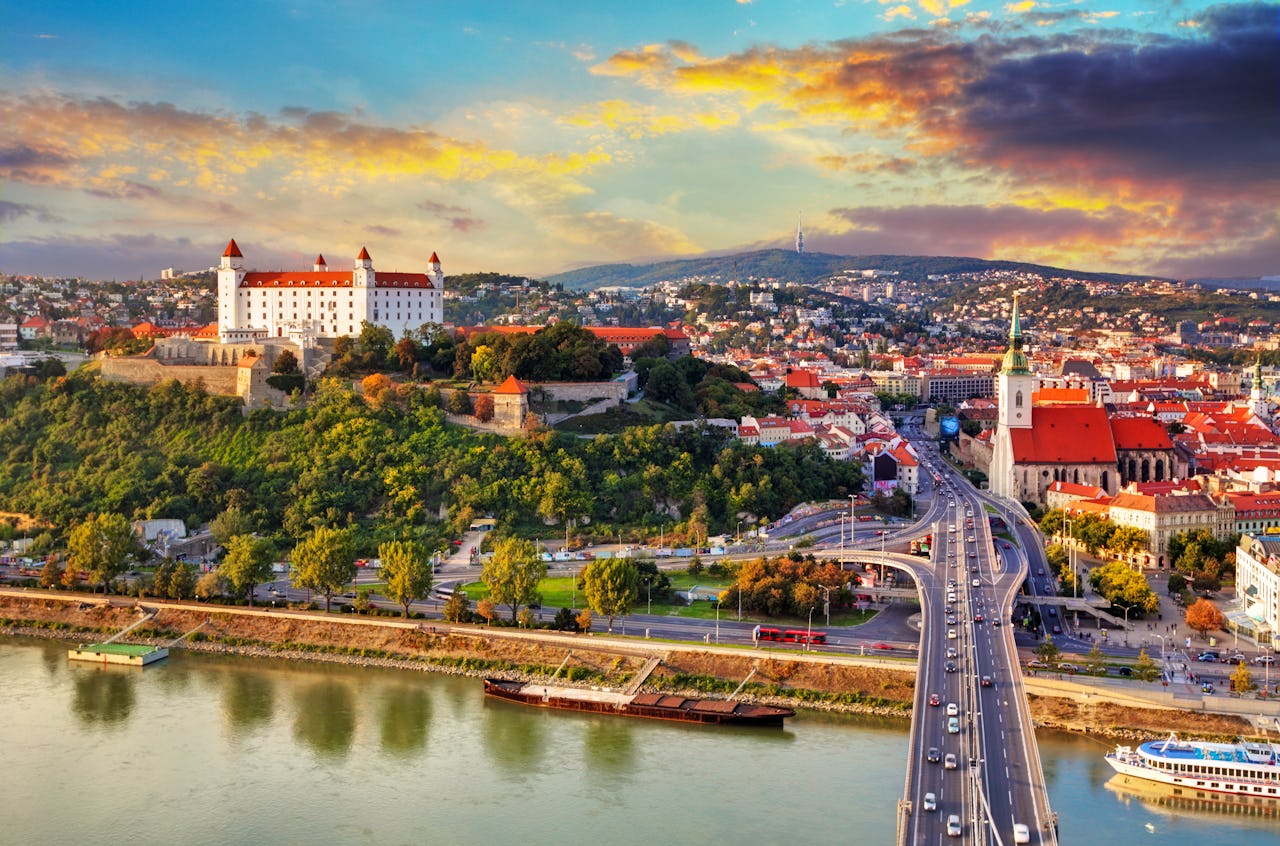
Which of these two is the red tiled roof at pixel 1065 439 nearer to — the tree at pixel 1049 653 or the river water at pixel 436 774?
the tree at pixel 1049 653

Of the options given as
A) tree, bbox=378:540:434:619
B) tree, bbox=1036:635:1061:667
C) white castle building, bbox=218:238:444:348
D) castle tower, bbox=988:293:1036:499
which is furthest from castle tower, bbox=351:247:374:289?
tree, bbox=1036:635:1061:667

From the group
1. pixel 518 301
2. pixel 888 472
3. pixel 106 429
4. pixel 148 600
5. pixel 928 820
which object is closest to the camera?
pixel 928 820

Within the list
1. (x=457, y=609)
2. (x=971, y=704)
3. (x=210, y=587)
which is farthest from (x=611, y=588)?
(x=210, y=587)

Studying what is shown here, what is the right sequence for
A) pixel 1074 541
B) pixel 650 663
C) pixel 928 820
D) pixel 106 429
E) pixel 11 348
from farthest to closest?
pixel 11 348
pixel 106 429
pixel 1074 541
pixel 650 663
pixel 928 820

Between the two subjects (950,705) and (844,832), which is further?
(950,705)

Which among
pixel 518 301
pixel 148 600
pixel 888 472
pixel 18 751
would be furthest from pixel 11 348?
pixel 518 301

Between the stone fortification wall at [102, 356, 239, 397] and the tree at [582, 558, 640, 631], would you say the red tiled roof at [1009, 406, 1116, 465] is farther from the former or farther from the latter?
the stone fortification wall at [102, 356, 239, 397]

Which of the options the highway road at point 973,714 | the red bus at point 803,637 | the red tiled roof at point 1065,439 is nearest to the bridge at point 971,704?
the highway road at point 973,714

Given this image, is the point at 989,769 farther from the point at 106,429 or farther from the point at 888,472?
the point at 106,429
